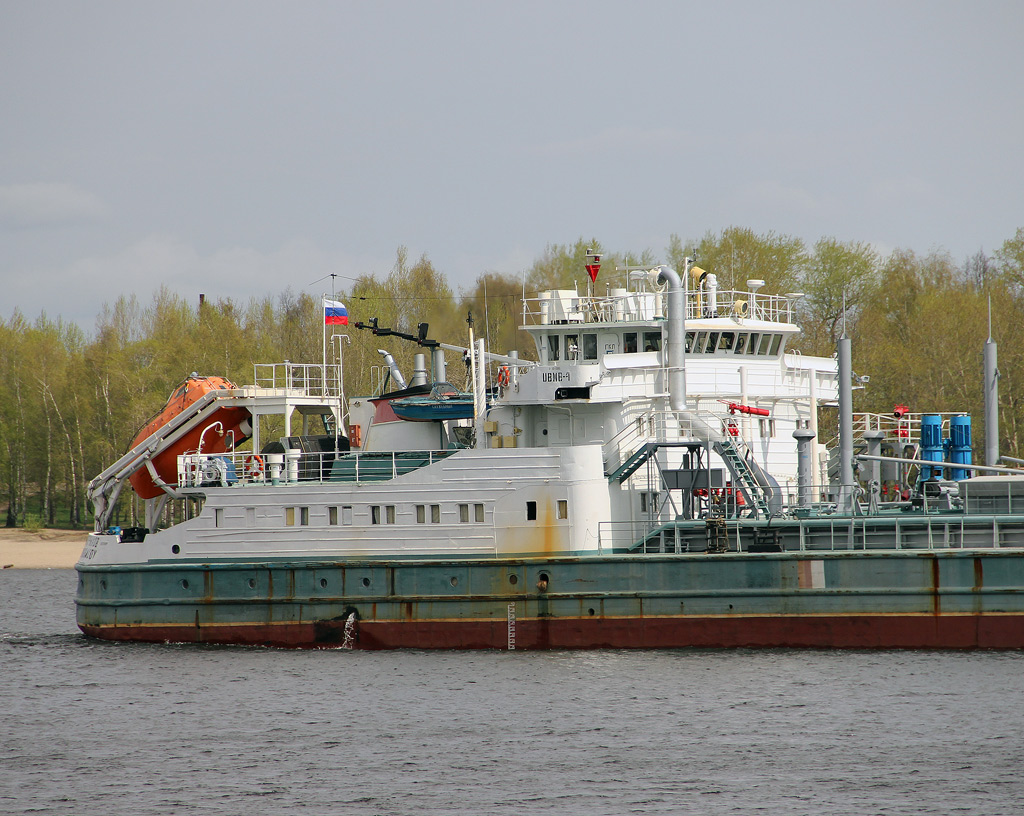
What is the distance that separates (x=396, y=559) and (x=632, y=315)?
286 inches

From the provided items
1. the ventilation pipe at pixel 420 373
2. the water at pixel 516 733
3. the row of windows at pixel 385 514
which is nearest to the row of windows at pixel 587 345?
the ventilation pipe at pixel 420 373

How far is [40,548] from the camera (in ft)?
174

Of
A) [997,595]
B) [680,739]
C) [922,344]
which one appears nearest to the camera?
[680,739]

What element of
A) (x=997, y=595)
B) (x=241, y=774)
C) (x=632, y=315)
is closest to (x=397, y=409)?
(x=632, y=315)

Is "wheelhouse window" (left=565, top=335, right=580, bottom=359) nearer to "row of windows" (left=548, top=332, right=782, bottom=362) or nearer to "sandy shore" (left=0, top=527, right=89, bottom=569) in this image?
"row of windows" (left=548, top=332, right=782, bottom=362)

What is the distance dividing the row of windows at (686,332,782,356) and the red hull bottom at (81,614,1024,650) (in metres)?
6.26

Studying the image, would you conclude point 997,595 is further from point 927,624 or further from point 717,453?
Result: point 717,453

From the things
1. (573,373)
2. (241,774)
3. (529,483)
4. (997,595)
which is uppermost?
(573,373)

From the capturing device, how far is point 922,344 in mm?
44000

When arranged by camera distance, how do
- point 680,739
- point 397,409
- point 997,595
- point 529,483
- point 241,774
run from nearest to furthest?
point 241,774 → point 680,739 → point 997,595 → point 529,483 → point 397,409

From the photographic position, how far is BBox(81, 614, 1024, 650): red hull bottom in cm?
2192

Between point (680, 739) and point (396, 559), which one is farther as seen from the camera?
point (396, 559)

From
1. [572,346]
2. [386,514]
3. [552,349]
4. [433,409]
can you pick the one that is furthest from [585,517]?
[552,349]

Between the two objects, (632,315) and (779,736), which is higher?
(632,315)
